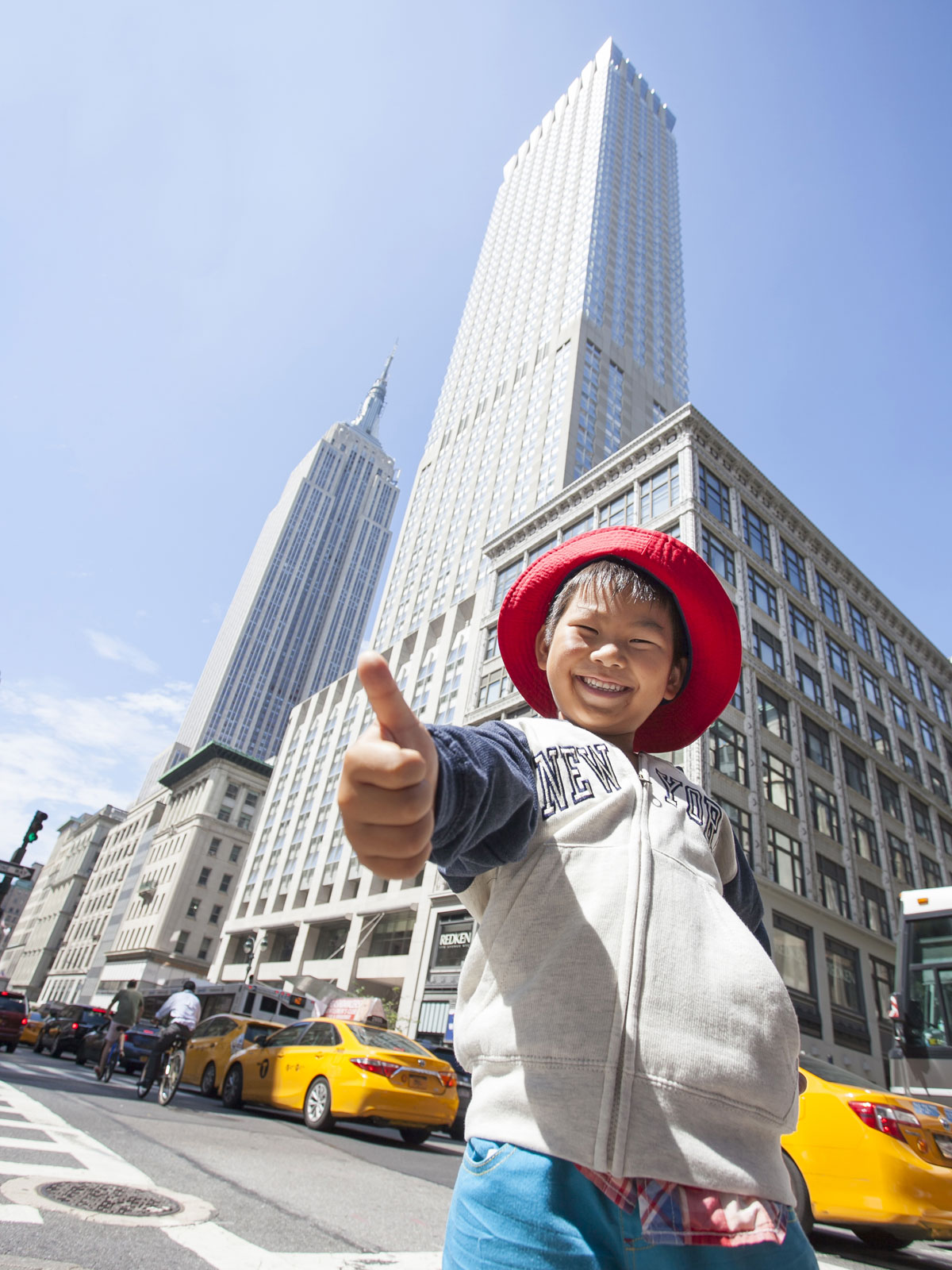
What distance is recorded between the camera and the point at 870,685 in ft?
117

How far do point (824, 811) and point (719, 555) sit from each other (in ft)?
36.6

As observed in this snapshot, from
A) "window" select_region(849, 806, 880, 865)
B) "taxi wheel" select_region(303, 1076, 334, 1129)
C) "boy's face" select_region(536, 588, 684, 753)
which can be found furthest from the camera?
"window" select_region(849, 806, 880, 865)

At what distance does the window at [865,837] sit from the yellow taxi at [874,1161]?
91.0 ft

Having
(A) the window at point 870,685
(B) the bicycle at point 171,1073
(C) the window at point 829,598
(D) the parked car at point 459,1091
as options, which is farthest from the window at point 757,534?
(B) the bicycle at point 171,1073

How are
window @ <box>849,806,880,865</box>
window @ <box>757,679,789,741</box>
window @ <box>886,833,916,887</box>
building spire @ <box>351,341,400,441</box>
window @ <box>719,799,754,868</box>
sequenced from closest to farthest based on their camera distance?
window @ <box>719,799,754,868</box>
window @ <box>757,679,789,741</box>
window @ <box>849,806,880,865</box>
window @ <box>886,833,916,887</box>
building spire @ <box>351,341,400,441</box>

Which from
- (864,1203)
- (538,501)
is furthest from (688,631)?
(538,501)

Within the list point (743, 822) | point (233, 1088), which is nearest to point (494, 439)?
point (743, 822)

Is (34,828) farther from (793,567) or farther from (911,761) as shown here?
(911,761)

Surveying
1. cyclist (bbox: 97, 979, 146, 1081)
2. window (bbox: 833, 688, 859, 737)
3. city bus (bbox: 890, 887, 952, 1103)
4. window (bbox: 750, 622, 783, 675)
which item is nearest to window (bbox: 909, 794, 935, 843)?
window (bbox: 833, 688, 859, 737)

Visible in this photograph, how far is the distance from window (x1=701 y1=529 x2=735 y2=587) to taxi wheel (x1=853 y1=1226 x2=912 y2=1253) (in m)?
24.2

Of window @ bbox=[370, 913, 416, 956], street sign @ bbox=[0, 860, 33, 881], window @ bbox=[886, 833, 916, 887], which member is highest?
Result: window @ bbox=[886, 833, 916, 887]

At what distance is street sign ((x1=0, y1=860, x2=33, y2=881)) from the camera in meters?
17.7

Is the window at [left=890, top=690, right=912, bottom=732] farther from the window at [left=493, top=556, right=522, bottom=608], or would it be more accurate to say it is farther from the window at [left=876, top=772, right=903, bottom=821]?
the window at [left=493, top=556, right=522, bottom=608]

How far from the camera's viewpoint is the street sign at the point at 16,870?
695 inches
